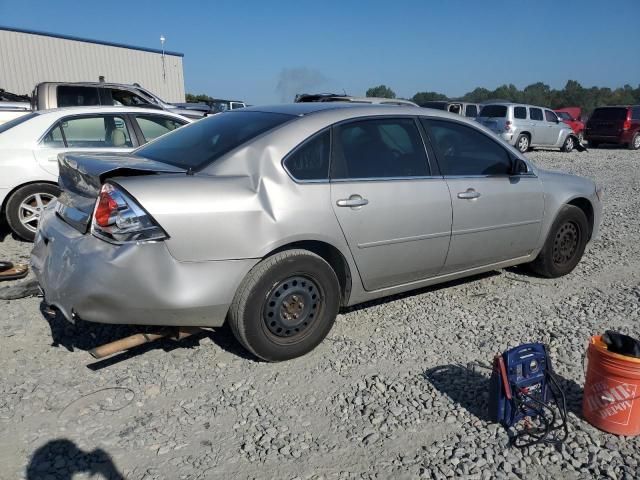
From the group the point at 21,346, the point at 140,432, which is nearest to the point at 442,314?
the point at 140,432

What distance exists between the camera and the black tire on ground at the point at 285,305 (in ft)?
Answer: 10.1

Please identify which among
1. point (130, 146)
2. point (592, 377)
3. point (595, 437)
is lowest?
point (595, 437)

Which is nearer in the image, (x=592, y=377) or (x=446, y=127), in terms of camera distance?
(x=592, y=377)

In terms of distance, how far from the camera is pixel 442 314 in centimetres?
412

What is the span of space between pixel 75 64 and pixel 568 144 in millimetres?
24622

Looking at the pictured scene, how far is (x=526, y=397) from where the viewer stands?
2.65 meters

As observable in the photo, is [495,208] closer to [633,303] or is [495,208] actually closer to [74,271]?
[633,303]

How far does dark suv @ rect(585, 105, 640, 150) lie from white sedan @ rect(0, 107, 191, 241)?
2000 centimetres

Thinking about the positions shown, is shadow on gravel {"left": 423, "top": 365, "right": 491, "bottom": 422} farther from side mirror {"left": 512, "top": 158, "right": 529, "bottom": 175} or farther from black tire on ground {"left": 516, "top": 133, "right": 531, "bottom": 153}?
black tire on ground {"left": 516, "top": 133, "right": 531, "bottom": 153}

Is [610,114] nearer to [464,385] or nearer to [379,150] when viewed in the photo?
[379,150]

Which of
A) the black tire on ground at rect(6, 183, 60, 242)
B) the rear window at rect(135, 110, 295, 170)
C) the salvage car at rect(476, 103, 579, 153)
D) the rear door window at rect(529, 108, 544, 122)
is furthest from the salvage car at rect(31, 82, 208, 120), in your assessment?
the rear door window at rect(529, 108, 544, 122)

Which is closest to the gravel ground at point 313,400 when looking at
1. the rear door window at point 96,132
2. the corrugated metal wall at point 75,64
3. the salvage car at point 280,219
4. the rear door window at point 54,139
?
the salvage car at point 280,219

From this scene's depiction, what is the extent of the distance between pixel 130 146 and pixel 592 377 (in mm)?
5452

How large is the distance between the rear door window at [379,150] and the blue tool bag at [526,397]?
1.48 metres
